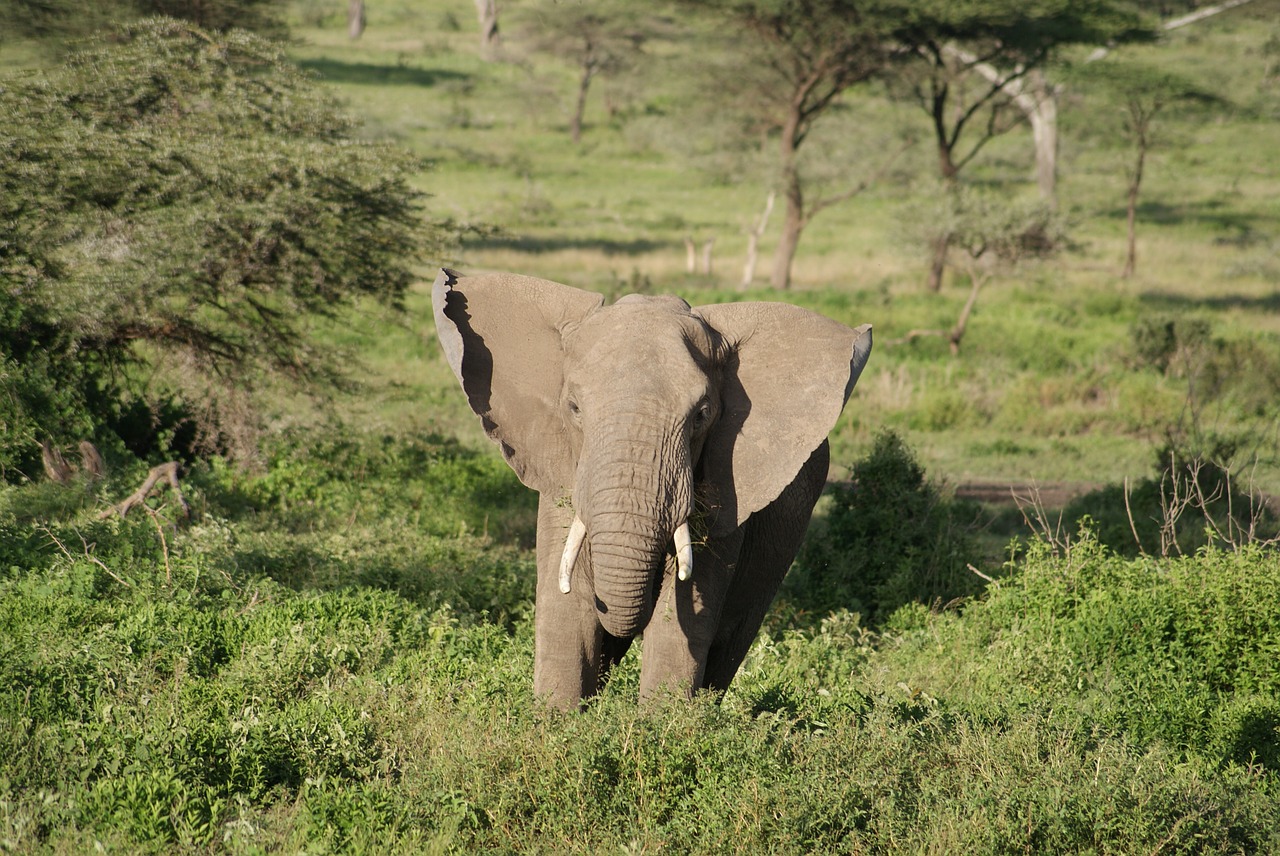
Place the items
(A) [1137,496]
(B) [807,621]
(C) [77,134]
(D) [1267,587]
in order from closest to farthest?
(D) [1267,587], (B) [807,621], (C) [77,134], (A) [1137,496]

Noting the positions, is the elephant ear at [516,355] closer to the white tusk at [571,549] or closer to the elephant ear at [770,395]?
the white tusk at [571,549]

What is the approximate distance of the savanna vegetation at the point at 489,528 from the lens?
4723 mm

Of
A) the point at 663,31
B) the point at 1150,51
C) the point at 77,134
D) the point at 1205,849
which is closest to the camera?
the point at 1205,849

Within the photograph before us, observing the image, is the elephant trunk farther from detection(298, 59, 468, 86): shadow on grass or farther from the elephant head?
detection(298, 59, 468, 86): shadow on grass

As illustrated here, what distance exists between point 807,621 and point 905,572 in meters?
0.87

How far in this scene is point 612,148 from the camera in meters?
46.2

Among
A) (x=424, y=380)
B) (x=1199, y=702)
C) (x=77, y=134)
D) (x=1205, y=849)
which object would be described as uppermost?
(x=77, y=134)

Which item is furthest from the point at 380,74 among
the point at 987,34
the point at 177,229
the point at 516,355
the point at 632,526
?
the point at 632,526

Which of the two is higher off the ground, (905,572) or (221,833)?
(221,833)

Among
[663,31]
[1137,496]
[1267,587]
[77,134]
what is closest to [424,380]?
[77,134]

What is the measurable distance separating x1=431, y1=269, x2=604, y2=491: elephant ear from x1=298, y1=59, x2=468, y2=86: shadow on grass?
42.0 m

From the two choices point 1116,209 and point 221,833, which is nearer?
point 221,833

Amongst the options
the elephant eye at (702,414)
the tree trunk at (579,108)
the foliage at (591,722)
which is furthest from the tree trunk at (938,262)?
the tree trunk at (579,108)

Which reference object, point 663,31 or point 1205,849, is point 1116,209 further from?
point 1205,849
